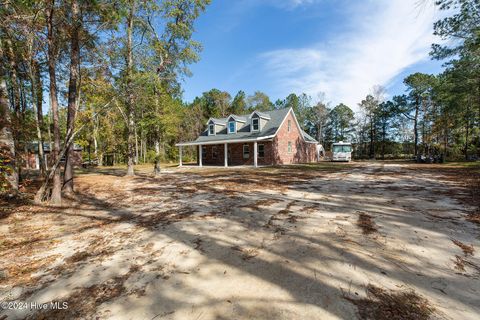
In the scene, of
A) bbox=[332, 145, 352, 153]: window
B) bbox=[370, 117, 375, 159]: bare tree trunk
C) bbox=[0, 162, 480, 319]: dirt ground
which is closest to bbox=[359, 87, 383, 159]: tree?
bbox=[370, 117, 375, 159]: bare tree trunk

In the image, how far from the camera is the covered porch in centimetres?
2223

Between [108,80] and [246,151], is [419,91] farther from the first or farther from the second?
[108,80]

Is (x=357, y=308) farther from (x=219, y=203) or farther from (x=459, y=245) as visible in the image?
(x=219, y=203)

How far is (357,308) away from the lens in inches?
89.1

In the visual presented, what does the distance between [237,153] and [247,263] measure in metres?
21.3

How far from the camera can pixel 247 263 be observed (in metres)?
3.21

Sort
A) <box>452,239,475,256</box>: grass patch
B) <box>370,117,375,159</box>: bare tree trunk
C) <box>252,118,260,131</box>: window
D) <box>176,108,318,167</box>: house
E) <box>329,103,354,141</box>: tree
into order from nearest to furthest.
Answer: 1. <box>452,239,475,256</box>: grass patch
2. <box>176,108,318,167</box>: house
3. <box>252,118,260,131</box>: window
4. <box>370,117,375,159</box>: bare tree trunk
5. <box>329,103,354,141</box>: tree

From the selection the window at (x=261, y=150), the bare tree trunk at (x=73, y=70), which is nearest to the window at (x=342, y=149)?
the window at (x=261, y=150)

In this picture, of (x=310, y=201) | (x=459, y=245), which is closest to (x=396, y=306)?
(x=459, y=245)

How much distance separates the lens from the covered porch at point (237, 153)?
72.9 ft

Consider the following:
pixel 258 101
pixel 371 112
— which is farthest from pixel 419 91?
pixel 258 101

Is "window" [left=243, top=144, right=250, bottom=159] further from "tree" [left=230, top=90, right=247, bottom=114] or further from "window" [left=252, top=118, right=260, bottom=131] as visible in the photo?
"tree" [left=230, top=90, right=247, bottom=114]

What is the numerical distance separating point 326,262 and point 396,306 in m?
0.94

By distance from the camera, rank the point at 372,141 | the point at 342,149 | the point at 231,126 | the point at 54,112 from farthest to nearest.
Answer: the point at 372,141
the point at 342,149
the point at 231,126
the point at 54,112
